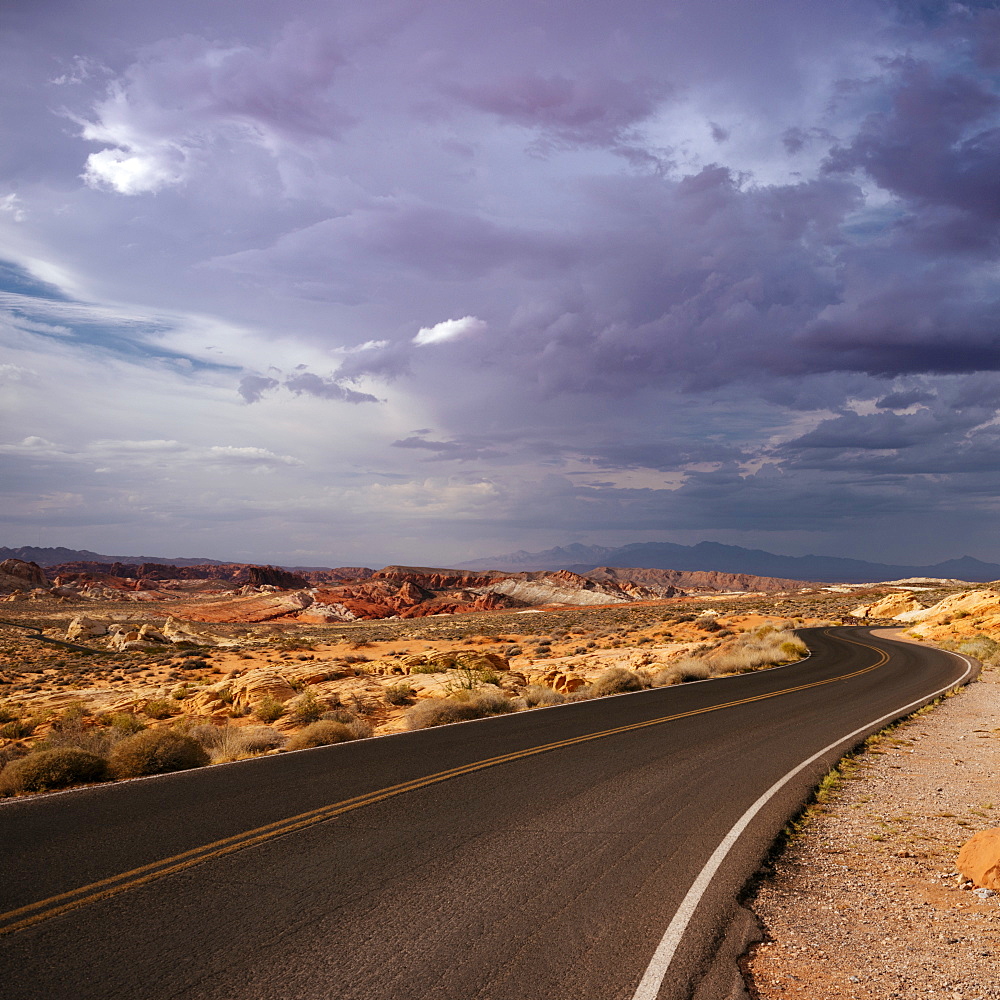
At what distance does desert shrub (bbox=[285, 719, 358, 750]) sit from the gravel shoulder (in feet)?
28.0

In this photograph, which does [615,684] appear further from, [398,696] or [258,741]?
[258,741]

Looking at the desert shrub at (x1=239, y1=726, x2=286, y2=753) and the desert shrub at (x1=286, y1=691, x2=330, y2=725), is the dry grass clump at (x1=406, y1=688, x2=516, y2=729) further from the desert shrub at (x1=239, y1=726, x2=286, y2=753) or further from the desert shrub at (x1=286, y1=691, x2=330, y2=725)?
the desert shrub at (x1=286, y1=691, x2=330, y2=725)

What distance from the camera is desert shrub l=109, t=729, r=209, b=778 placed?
10.1 meters

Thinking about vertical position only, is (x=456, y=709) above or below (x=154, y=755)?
below

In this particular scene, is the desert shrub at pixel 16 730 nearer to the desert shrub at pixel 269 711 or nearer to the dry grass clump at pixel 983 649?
the desert shrub at pixel 269 711

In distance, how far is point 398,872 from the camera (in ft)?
19.8

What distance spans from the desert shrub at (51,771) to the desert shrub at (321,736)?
322 centimetres

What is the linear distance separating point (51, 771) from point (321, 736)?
438 centimetres

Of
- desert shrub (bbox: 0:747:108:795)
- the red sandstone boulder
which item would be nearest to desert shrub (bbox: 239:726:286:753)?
desert shrub (bbox: 0:747:108:795)

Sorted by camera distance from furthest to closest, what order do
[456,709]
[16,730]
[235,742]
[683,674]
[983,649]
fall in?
[983,649], [683,674], [16,730], [456,709], [235,742]

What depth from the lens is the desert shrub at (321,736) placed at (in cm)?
1229

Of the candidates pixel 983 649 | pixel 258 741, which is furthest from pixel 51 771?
pixel 983 649

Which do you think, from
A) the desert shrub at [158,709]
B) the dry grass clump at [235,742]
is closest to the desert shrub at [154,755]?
the dry grass clump at [235,742]

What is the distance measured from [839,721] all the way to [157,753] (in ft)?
46.9
